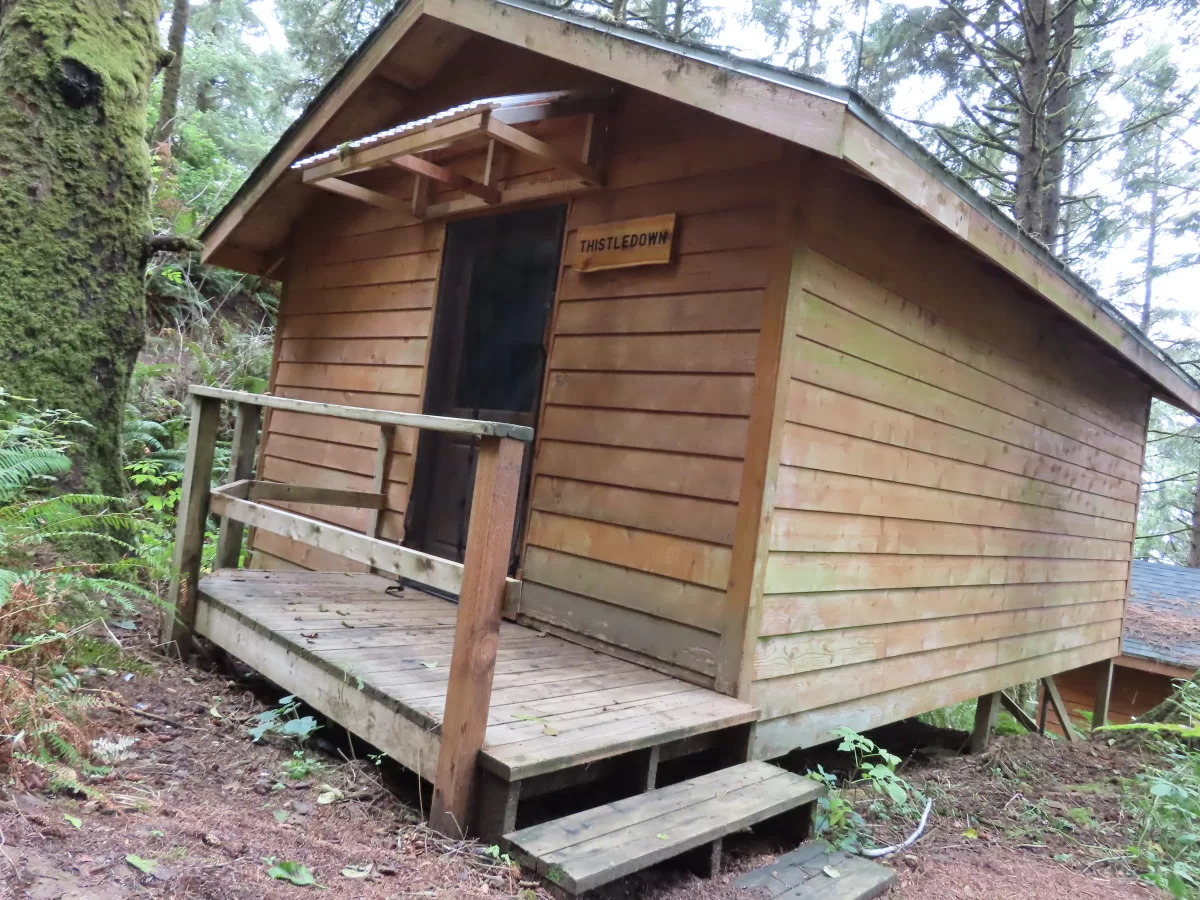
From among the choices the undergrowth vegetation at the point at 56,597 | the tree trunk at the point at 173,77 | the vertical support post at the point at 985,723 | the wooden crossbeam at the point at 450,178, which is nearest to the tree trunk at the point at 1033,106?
the vertical support post at the point at 985,723

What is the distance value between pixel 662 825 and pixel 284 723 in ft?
5.65

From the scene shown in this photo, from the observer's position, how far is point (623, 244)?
387 cm

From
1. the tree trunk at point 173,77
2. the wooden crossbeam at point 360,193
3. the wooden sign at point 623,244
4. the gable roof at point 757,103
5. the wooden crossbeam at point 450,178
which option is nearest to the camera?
the gable roof at point 757,103

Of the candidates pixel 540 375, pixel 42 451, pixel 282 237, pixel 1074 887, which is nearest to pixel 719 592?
pixel 540 375

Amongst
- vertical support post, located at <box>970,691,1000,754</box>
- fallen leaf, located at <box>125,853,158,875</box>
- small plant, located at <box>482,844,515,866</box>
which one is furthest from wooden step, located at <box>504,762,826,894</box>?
vertical support post, located at <box>970,691,1000,754</box>

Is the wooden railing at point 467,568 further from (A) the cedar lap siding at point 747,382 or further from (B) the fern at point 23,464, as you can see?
(A) the cedar lap siding at point 747,382

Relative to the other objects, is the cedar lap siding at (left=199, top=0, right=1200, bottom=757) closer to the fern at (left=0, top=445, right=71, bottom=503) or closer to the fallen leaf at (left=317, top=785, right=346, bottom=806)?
the fallen leaf at (left=317, top=785, right=346, bottom=806)

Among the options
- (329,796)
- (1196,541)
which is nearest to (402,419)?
(329,796)

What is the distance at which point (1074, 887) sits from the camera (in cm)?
325

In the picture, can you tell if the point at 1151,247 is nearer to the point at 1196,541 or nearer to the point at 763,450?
the point at 1196,541

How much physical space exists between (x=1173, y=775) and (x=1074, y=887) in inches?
72.2

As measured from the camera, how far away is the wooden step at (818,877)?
253 cm

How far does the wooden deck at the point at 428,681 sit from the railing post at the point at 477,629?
0.31 ft

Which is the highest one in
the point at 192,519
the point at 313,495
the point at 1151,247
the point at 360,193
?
the point at 1151,247
